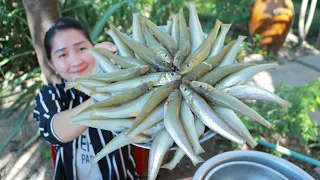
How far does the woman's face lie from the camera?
117cm

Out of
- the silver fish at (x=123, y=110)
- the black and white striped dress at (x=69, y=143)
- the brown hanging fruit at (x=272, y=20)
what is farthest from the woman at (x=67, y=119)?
the brown hanging fruit at (x=272, y=20)

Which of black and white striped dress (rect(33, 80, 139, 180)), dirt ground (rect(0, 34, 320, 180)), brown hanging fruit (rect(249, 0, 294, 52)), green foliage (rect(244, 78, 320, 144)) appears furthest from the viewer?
brown hanging fruit (rect(249, 0, 294, 52))

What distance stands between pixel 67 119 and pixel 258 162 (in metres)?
0.61

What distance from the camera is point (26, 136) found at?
7.10 feet

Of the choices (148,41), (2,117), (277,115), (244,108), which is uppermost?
(148,41)

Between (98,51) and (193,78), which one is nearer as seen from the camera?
(193,78)

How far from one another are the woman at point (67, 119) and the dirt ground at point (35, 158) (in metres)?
0.62

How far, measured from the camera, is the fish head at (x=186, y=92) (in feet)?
2.40

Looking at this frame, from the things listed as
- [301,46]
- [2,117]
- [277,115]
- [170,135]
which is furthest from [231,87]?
[301,46]

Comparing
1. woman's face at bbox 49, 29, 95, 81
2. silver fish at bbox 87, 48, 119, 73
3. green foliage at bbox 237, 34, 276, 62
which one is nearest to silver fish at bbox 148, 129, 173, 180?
silver fish at bbox 87, 48, 119, 73

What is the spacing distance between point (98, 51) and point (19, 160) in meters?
1.39

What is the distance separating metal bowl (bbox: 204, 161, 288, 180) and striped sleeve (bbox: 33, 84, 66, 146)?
0.60 metres

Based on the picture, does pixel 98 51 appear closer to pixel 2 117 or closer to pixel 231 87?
pixel 231 87

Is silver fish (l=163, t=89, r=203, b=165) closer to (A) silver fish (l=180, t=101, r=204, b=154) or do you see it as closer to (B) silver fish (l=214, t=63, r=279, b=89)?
(A) silver fish (l=180, t=101, r=204, b=154)
